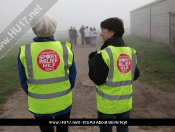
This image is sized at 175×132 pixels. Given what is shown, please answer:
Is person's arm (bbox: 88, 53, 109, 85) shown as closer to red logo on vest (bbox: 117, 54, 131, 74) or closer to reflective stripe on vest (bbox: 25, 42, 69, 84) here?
red logo on vest (bbox: 117, 54, 131, 74)

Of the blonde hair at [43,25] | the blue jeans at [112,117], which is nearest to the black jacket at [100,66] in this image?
the blue jeans at [112,117]

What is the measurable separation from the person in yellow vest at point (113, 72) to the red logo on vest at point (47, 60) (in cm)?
45

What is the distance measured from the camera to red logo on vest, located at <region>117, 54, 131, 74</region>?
250 cm

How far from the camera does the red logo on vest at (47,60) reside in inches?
92.2

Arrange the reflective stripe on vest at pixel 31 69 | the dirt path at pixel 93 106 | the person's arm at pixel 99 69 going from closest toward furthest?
the reflective stripe on vest at pixel 31 69
the person's arm at pixel 99 69
the dirt path at pixel 93 106

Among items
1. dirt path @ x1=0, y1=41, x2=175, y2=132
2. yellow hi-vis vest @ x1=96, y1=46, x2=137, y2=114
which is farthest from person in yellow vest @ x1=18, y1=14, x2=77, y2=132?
dirt path @ x1=0, y1=41, x2=175, y2=132

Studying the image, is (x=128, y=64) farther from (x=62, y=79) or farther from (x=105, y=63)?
(x=62, y=79)

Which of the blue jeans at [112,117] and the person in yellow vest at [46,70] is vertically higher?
the person in yellow vest at [46,70]

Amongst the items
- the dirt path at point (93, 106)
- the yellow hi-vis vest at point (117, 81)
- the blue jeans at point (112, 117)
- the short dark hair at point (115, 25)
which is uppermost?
the short dark hair at point (115, 25)

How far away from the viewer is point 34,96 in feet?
8.00

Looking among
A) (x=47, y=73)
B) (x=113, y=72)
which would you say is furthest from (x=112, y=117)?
(x=47, y=73)

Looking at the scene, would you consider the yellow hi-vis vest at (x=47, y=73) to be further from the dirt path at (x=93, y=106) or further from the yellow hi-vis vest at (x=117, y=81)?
the dirt path at (x=93, y=106)

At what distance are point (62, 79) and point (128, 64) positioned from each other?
0.77 m

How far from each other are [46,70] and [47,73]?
3 centimetres
